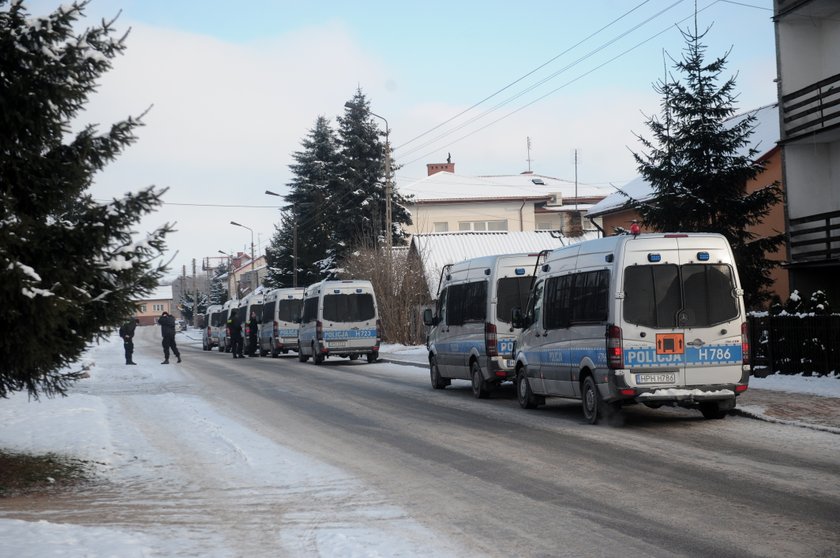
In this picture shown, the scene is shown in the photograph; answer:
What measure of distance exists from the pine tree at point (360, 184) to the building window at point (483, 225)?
13.0 metres

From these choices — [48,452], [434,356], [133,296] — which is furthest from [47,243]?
[434,356]

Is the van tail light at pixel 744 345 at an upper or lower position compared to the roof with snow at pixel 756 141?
lower

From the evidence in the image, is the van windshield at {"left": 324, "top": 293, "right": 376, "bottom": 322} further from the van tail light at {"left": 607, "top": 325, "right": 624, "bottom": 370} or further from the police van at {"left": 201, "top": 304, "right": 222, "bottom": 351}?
the police van at {"left": 201, "top": 304, "right": 222, "bottom": 351}

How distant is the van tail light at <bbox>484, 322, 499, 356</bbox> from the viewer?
18.4 m

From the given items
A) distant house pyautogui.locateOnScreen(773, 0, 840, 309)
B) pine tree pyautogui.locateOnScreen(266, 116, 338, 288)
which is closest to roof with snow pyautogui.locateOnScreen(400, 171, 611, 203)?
pine tree pyautogui.locateOnScreen(266, 116, 338, 288)

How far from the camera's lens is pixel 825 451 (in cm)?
1076

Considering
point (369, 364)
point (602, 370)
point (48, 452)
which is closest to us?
point (48, 452)

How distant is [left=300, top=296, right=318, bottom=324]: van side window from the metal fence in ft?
52.4

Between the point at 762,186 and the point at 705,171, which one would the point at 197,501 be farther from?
the point at 762,186

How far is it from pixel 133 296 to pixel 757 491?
249 inches

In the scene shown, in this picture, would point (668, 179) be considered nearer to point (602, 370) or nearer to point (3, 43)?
point (602, 370)

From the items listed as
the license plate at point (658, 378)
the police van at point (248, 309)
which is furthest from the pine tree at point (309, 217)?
the license plate at point (658, 378)

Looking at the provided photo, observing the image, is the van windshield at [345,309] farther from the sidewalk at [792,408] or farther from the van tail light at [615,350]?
the van tail light at [615,350]

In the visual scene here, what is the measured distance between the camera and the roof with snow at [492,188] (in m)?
76.4
